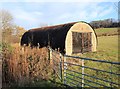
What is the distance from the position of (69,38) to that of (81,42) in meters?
2.33

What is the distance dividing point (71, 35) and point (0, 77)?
14451 mm

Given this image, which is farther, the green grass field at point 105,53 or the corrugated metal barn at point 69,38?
the corrugated metal barn at point 69,38

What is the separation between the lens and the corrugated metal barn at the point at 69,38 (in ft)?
73.4

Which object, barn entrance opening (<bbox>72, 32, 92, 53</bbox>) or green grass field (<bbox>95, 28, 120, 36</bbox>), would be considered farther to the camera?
green grass field (<bbox>95, 28, 120, 36</bbox>)

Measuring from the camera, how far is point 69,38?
22.8m

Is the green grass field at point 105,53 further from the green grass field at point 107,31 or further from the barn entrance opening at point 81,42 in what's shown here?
the green grass field at point 107,31

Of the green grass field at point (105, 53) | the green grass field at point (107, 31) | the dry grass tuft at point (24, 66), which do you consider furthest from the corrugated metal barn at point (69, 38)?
the green grass field at point (107, 31)

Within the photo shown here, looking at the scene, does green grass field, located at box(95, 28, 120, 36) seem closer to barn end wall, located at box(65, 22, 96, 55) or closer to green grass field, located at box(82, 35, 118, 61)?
green grass field, located at box(82, 35, 118, 61)

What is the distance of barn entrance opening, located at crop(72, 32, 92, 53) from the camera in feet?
77.9

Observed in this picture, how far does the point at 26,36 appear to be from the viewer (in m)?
28.7

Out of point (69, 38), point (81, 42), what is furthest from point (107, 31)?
point (69, 38)

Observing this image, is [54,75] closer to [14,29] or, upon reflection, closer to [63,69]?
[63,69]


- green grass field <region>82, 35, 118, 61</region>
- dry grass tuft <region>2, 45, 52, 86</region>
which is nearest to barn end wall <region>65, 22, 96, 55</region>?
green grass field <region>82, 35, 118, 61</region>

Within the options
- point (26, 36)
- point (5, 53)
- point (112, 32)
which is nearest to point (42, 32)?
point (26, 36)
